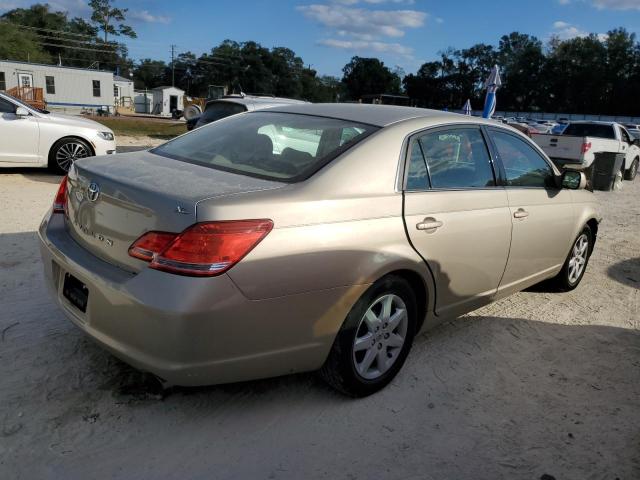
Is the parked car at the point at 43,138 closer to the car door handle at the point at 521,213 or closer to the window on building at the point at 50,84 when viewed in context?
the car door handle at the point at 521,213

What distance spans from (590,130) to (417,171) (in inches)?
568

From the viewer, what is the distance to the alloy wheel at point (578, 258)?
4879mm

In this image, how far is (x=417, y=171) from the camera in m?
3.10

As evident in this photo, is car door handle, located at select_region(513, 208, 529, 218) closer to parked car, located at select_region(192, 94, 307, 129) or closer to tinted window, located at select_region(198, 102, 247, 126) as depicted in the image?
parked car, located at select_region(192, 94, 307, 129)

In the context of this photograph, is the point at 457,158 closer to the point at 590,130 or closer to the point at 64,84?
the point at 590,130

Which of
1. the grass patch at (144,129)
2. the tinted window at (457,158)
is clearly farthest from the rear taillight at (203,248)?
the grass patch at (144,129)

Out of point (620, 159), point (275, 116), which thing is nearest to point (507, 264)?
point (275, 116)

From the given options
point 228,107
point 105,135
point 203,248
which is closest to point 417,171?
point 203,248

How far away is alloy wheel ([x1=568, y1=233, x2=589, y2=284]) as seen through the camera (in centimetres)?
488

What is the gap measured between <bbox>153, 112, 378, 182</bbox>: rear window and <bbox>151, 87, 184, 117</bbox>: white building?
55.9 meters

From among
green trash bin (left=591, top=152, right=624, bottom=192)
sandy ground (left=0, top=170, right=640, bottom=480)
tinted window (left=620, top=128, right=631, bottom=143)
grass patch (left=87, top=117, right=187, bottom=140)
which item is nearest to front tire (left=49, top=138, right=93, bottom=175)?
sandy ground (left=0, top=170, right=640, bottom=480)

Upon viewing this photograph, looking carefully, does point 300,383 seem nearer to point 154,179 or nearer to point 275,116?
point 154,179

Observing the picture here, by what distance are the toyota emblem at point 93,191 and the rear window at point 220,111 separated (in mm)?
7902

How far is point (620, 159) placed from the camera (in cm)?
1301
